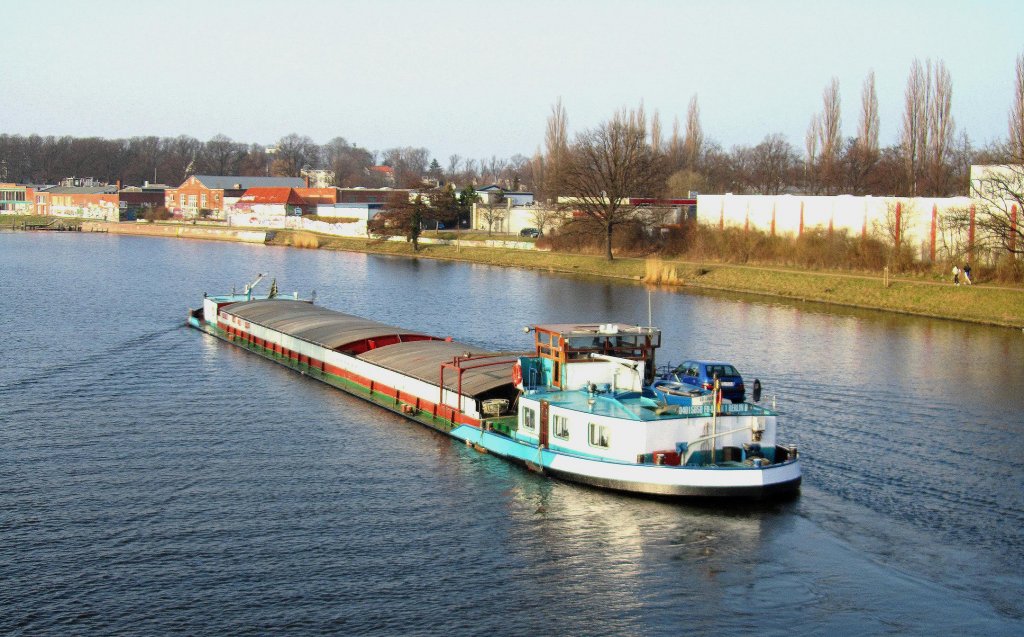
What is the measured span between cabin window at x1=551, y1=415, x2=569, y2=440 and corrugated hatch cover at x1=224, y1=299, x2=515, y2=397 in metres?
3.95

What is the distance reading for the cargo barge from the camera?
80.3ft

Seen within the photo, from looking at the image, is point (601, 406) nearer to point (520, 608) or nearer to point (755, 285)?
point (520, 608)

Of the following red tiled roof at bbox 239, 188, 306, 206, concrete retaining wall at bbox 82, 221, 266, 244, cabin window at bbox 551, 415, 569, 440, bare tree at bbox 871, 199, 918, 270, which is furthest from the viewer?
red tiled roof at bbox 239, 188, 306, 206

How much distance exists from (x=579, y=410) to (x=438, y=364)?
28.9 feet

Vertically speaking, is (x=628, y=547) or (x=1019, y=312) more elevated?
(x=1019, y=312)

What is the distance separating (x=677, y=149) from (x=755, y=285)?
65.7 m

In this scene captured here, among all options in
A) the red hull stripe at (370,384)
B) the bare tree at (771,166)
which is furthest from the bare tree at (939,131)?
the red hull stripe at (370,384)

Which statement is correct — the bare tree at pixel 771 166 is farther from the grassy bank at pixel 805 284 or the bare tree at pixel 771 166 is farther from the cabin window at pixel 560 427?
the cabin window at pixel 560 427

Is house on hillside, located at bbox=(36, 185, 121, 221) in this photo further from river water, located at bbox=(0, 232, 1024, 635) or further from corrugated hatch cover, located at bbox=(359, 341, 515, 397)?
corrugated hatch cover, located at bbox=(359, 341, 515, 397)

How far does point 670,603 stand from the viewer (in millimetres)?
19203

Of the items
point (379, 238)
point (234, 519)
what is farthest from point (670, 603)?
point (379, 238)

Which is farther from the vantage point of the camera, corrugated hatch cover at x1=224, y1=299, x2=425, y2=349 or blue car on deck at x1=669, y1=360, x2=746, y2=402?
corrugated hatch cover at x1=224, y1=299, x2=425, y2=349

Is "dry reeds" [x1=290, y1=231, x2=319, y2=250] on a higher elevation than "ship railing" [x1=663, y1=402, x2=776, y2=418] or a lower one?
higher

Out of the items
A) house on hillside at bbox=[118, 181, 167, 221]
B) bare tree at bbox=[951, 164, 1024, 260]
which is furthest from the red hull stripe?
house on hillside at bbox=[118, 181, 167, 221]
